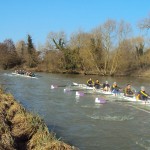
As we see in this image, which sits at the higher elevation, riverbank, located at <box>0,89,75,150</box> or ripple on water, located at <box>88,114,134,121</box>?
riverbank, located at <box>0,89,75,150</box>

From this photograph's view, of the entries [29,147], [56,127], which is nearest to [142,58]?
[56,127]

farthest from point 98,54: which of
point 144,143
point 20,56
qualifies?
point 144,143

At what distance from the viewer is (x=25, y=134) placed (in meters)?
11.8

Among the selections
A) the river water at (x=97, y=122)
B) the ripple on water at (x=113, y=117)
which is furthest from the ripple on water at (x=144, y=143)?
the ripple on water at (x=113, y=117)

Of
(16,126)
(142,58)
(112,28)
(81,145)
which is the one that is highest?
(112,28)

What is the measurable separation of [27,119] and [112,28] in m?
49.9

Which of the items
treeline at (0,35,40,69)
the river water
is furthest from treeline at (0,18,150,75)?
the river water

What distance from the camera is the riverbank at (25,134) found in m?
9.54

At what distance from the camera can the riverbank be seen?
9545 millimetres

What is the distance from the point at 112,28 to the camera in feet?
199

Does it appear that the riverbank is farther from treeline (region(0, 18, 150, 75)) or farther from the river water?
treeline (region(0, 18, 150, 75))

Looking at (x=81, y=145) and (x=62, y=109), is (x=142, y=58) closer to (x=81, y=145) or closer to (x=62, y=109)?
(x=62, y=109)

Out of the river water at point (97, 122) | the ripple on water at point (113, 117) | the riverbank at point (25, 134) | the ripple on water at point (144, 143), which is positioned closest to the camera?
the riverbank at point (25, 134)

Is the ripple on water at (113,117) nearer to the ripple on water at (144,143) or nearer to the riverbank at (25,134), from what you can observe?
the ripple on water at (144,143)
